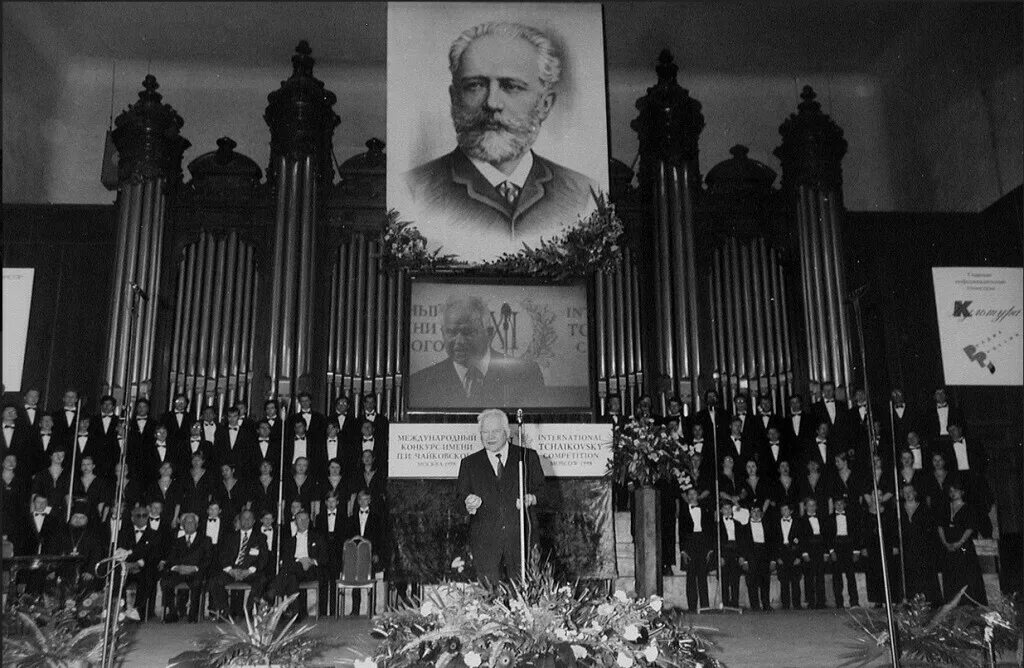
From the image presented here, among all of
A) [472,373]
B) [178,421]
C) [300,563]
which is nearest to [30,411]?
[178,421]

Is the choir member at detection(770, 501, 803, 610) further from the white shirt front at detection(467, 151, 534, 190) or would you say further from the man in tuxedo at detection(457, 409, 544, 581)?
the white shirt front at detection(467, 151, 534, 190)

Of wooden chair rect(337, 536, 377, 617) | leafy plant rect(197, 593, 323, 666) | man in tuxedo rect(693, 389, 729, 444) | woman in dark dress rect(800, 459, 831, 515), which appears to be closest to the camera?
leafy plant rect(197, 593, 323, 666)

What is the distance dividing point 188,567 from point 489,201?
11.3ft

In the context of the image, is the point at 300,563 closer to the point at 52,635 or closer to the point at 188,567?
the point at 188,567

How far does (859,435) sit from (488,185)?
3.71 m

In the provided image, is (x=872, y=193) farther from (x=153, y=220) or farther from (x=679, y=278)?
(x=153, y=220)

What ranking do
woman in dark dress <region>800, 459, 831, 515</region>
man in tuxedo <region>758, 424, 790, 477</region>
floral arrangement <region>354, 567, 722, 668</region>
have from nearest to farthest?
floral arrangement <region>354, 567, 722, 668</region> → woman in dark dress <region>800, 459, 831, 515</region> → man in tuxedo <region>758, 424, 790, 477</region>

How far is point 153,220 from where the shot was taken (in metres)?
9.11

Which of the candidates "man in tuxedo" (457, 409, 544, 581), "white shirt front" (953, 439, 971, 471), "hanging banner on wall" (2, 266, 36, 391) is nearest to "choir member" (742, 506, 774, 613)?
"white shirt front" (953, 439, 971, 471)

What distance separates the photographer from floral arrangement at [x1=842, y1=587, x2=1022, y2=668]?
511 centimetres

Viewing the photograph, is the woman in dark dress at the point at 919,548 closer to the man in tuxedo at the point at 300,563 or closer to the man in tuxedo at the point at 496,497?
the man in tuxedo at the point at 496,497

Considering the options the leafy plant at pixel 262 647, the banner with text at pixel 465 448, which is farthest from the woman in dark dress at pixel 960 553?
the leafy plant at pixel 262 647

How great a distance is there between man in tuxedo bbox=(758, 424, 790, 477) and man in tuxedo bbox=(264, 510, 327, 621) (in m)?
3.55

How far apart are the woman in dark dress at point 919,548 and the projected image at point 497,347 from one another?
2638 mm
